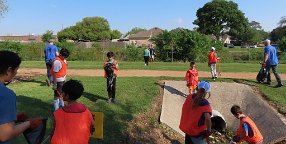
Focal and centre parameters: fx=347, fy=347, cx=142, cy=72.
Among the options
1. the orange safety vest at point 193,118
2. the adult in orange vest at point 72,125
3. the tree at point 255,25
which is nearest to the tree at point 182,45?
the orange safety vest at point 193,118

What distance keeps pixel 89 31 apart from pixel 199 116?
92.3 meters

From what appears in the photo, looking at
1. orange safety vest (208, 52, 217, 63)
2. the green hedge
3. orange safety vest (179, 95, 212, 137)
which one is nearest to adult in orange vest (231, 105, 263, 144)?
orange safety vest (179, 95, 212, 137)

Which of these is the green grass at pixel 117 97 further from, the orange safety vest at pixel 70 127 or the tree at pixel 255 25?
the tree at pixel 255 25

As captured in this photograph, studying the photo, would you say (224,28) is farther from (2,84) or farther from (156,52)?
(2,84)

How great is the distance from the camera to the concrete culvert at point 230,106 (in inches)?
397

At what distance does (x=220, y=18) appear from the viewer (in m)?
98.0

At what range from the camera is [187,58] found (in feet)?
106

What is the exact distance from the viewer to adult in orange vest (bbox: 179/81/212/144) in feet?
16.7

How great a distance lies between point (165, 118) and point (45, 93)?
4194 millimetres

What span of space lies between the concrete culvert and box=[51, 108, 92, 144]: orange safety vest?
6564mm

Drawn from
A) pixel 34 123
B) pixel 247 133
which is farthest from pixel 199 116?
pixel 34 123

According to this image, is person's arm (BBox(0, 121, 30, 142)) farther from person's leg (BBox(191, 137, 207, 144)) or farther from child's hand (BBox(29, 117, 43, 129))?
person's leg (BBox(191, 137, 207, 144))

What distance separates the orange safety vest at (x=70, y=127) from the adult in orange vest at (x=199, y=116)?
187 centimetres

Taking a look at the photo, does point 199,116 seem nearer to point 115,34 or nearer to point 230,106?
point 230,106
